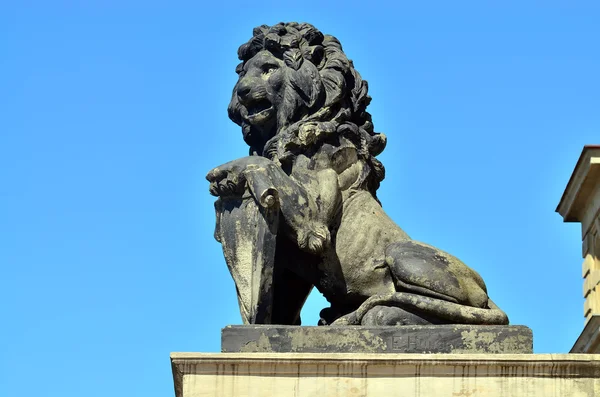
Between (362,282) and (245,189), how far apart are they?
117 cm

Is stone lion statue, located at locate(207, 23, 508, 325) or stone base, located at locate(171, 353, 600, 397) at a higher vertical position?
stone lion statue, located at locate(207, 23, 508, 325)

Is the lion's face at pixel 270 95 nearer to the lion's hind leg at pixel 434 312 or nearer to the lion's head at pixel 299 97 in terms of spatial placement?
the lion's head at pixel 299 97

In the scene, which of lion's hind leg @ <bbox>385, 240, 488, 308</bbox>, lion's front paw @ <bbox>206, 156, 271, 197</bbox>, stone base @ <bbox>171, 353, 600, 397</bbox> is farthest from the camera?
lion's front paw @ <bbox>206, 156, 271, 197</bbox>

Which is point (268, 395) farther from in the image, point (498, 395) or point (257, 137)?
point (257, 137)

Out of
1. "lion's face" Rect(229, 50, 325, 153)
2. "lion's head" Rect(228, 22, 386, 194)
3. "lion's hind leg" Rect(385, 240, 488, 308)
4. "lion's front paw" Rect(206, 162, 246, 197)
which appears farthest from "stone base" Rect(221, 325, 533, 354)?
"lion's face" Rect(229, 50, 325, 153)

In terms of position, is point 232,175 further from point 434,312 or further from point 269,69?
point 434,312

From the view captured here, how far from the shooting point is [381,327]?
13711 millimetres

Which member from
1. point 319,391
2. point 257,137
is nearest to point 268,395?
point 319,391

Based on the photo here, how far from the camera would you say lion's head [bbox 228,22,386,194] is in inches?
579

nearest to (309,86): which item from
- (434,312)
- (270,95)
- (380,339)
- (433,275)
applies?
(270,95)

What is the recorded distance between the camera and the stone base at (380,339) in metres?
13.6

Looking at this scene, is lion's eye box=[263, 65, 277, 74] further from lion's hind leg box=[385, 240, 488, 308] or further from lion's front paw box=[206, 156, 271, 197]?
lion's hind leg box=[385, 240, 488, 308]

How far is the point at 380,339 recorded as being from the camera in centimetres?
1366

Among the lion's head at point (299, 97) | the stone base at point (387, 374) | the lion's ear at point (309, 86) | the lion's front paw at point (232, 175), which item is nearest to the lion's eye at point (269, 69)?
the lion's head at point (299, 97)
